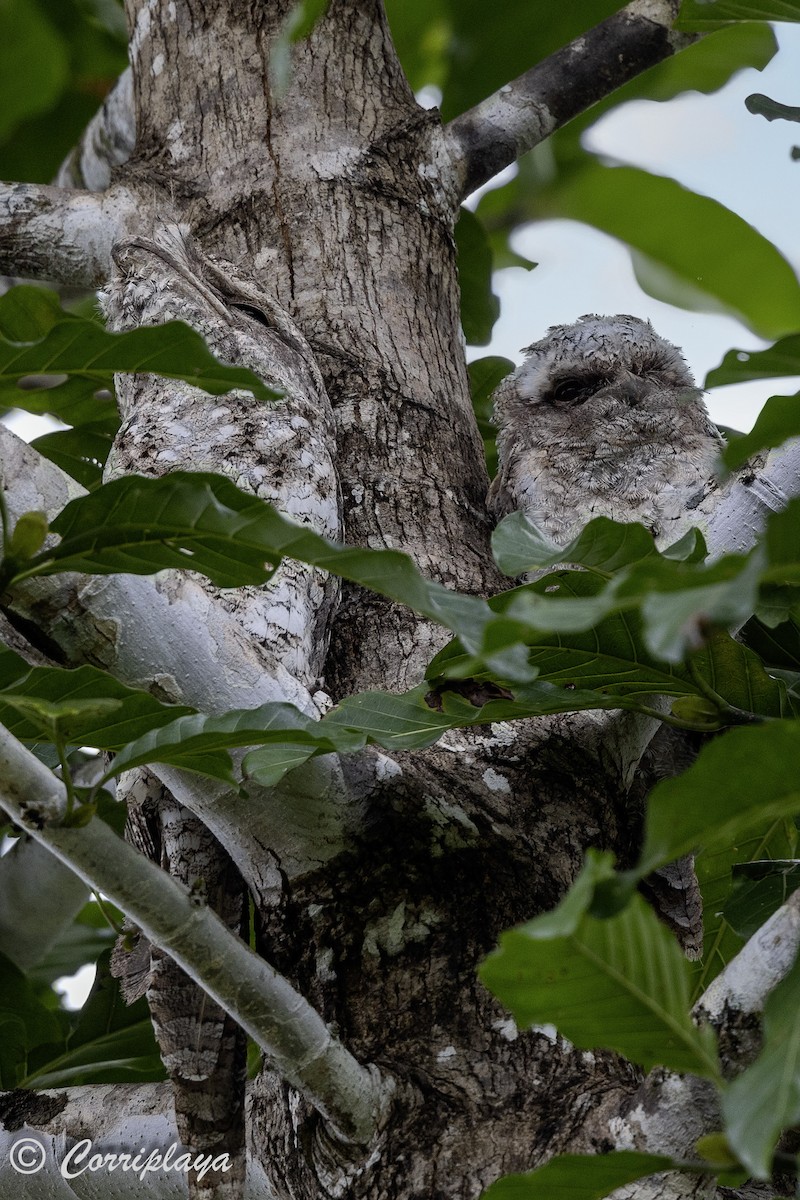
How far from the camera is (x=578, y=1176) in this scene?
786 mm

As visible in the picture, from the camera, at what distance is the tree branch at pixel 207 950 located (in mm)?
886

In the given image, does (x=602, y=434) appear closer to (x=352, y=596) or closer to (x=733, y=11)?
(x=352, y=596)

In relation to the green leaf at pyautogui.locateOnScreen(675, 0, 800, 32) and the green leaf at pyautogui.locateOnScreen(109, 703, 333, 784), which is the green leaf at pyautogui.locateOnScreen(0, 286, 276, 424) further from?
the green leaf at pyautogui.locateOnScreen(675, 0, 800, 32)

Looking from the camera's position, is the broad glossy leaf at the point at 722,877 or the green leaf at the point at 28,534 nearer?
the green leaf at the point at 28,534

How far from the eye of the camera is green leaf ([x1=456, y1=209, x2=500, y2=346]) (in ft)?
7.99

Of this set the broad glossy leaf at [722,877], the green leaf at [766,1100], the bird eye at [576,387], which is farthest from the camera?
the bird eye at [576,387]

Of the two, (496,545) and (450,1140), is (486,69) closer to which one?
(496,545)

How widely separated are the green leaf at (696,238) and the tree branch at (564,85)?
1.87ft

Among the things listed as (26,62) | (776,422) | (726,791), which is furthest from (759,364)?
(26,62)

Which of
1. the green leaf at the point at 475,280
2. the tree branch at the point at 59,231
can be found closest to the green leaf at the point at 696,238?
the green leaf at the point at 475,280

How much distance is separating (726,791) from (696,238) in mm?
2401

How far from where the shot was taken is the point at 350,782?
3.81ft

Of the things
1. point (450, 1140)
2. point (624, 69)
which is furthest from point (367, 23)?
point (450, 1140)

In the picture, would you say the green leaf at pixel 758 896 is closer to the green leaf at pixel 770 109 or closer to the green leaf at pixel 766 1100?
the green leaf at pixel 766 1100
